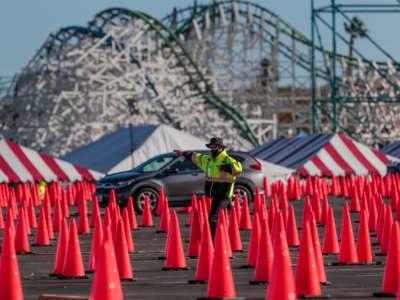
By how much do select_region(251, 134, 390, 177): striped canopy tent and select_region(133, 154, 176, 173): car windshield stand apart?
39.3 feet

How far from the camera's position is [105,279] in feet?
25.4

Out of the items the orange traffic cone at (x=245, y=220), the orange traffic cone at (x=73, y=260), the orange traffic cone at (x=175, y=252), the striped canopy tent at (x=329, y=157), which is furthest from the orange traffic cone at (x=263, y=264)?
the striped canopy tent at (x=329, y=157)

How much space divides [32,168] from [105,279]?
23195 mm

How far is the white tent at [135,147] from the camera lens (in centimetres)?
3375

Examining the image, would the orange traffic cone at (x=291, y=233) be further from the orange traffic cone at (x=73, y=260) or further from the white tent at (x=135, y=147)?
the white tent at (x=135, y=147)

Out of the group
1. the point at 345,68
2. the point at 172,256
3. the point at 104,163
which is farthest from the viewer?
the point at 345,68

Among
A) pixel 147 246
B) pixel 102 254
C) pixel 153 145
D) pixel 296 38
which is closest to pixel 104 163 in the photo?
pixel 153 145

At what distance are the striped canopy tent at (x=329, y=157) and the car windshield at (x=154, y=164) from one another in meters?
12.0

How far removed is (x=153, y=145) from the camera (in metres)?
35.0

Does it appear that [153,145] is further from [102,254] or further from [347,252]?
[102,254]

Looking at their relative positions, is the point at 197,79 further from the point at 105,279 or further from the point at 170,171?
the point at 105,279

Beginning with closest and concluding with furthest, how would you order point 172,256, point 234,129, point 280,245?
1. point 280,245
2. point 172,256
3. point 234,129

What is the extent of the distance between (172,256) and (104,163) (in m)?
23.2

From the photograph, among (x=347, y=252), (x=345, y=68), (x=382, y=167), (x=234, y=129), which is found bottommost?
(x=347, y=252)
